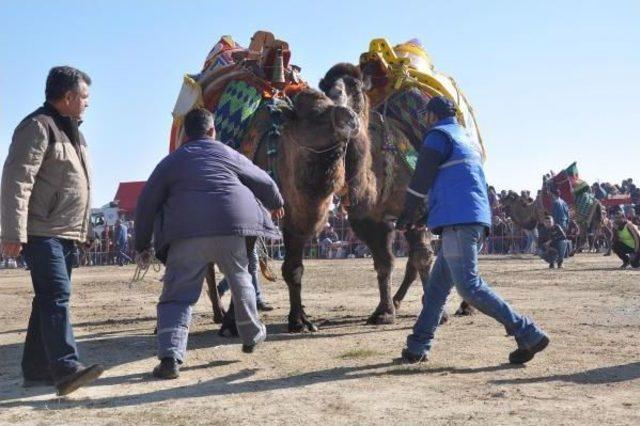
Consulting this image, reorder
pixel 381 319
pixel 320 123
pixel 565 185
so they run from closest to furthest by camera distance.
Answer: pixel 320 123 < pixel 381 319 < pixel 565 185

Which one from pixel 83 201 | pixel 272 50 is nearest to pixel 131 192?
pixel 272 50

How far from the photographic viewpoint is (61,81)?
5.84 metres

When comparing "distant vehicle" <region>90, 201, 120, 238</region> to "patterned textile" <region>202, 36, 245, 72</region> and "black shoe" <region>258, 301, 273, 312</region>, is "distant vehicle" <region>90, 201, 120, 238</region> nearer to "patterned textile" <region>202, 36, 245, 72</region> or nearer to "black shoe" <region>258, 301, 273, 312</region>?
"patterned textile" <region>202, 36, 245, 72</region>

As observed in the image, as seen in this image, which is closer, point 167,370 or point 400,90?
point 167,370

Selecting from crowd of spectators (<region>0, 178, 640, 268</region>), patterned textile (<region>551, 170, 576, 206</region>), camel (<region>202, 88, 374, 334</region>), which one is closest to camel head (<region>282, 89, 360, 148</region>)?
camel (<region>202, 88, 374, 334</region>)

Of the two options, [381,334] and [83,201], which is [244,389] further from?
[381,334]

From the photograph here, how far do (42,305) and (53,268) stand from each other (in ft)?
0.86

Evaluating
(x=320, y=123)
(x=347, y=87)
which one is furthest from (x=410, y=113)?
(x=320, y=123)

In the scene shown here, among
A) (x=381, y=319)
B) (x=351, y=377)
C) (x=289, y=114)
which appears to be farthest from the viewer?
(x=381, y=319)

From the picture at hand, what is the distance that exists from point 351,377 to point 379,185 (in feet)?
11.8

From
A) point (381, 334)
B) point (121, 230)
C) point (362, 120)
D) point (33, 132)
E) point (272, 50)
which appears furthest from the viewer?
point (121, 230)

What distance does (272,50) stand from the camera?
9648 millimetres

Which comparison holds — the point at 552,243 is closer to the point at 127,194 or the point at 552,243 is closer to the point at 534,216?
the point at 534,216

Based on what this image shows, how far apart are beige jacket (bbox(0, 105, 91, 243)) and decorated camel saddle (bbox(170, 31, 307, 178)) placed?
124 inches
